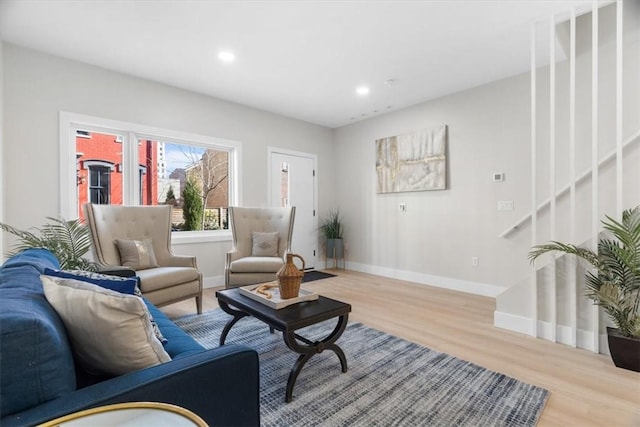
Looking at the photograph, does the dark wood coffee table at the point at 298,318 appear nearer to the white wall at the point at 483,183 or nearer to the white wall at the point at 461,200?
the white wall at the point at 483,183

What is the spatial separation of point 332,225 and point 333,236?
20 centimetres

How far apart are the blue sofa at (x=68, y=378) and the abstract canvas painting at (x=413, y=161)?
12.4 feet

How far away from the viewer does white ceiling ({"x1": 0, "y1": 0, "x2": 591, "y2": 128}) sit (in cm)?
227

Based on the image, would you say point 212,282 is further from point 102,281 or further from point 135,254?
point 102,281

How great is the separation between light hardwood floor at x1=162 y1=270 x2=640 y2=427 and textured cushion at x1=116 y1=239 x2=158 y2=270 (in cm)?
56

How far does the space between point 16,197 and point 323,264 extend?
409 cm

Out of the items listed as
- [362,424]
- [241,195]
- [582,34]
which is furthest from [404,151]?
[362,424]

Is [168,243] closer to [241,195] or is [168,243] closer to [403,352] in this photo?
[241,195]

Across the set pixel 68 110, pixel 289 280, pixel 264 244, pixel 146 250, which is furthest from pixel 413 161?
pixel 68 110

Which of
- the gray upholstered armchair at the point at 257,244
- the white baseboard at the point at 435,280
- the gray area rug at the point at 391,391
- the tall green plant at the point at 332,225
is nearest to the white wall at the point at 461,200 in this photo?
the white baseboard at the point at 435,280

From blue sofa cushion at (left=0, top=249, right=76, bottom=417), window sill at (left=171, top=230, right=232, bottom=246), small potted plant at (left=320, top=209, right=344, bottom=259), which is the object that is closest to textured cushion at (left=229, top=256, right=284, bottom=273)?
window sill at (left=171, top=230, right=232, bottom=246)

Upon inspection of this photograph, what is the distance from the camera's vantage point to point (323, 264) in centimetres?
545

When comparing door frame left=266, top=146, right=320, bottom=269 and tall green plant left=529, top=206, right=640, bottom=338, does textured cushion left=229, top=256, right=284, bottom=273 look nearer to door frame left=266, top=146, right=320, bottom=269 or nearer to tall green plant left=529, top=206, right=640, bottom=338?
door frame left=266, top=146, right=320, bottom=269

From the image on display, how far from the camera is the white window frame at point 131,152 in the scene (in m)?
3.01
